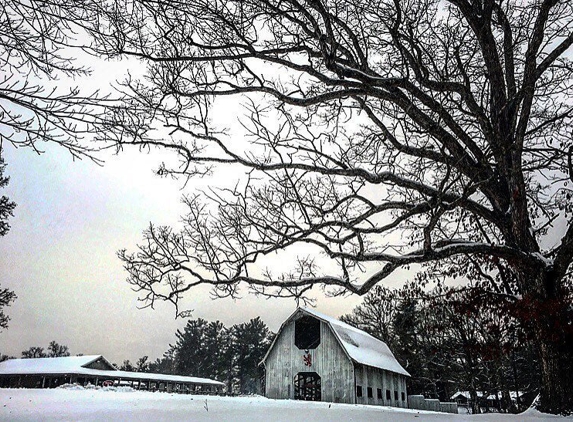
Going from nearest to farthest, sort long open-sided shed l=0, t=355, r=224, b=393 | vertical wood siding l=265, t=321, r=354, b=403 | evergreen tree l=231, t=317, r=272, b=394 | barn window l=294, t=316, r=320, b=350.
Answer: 1. vertical wood siding l=265, t=321, r=354, b=403
2. barn window l=294, t=316, r=320, b=350
3. long open-sided shed l=0, t=355, r=224, b=393
4. evergreen tree l=231, t=317, r=272, b=394

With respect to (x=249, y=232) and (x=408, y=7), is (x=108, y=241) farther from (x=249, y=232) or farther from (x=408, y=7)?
(x=408, y=7)

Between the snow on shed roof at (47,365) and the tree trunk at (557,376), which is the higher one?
the tree trunk at (557,376)

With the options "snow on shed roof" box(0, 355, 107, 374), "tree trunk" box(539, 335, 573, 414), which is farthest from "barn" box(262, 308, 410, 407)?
"snow on shed roof" box(0, 355, 107, 374)

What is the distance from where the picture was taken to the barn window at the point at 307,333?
2466 cm

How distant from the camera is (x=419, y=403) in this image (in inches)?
1304

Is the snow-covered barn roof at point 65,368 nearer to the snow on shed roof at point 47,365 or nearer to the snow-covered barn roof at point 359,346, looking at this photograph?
the snow on shed roof at point 47,365

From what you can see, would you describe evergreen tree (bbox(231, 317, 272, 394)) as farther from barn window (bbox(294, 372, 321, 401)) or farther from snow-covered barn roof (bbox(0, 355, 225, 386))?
barn window (bbox(294, 372, 321, 401))

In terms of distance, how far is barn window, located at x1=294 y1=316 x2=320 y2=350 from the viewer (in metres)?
24.7

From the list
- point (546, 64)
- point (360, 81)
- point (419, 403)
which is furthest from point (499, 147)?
point (419, 403)

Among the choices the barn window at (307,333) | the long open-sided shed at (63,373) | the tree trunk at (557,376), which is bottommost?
the long open-sided shed at (63,373)

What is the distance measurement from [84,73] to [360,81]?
538 centimetres

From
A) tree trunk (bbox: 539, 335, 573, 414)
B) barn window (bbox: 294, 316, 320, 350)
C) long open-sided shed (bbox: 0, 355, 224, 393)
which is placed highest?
barn window (bbox: 294, 316, 320, 350)

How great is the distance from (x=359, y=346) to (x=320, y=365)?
3.65 metres

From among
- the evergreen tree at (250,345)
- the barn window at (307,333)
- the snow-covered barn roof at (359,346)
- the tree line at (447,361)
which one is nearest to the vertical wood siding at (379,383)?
the snow-covered barn roof at (359,346)
